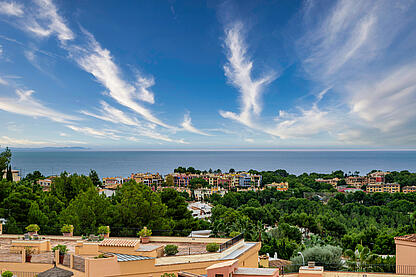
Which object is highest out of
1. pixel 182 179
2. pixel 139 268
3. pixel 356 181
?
pixel 139 268

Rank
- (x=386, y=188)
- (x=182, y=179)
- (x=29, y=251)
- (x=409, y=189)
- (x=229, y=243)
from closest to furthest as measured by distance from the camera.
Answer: (x=29, y=251) < (x=229, y=243) < (x=409, y=189) < (x=386, y=188) < (x=182, y=179)

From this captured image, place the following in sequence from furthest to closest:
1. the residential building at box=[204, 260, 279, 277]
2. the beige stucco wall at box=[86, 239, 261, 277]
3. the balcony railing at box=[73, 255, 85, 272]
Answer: the balcony railing at box=[73, 255, 85, 272] → the beige stucco wall at box=[86, 239, 261, 277] → the residential building at box=[204, 260, 279, 277]

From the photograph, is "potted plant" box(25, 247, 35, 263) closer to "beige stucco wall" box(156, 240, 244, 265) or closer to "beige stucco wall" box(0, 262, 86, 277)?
"beige stucco wall" box(0, 262, 86, 277)

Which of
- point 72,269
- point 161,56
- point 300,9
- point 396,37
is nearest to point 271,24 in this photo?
point 300,9

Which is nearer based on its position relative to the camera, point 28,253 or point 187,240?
point 28,253

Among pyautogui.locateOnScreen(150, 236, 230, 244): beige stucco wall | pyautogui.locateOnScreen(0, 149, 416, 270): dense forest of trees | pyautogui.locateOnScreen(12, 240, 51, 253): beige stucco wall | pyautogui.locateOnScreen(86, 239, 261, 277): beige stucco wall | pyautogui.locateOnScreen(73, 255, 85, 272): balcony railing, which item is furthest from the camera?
pyautogui.locateOnScreen(0, 149, 416, 270): dense forest of trees


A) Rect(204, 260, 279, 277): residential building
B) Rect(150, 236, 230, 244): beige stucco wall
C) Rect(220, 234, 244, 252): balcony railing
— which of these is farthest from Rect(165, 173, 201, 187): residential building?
Rect(204, 260, 279, 277): residential building

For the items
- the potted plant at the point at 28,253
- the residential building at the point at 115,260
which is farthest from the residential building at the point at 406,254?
the potted plant at the point at 28,253

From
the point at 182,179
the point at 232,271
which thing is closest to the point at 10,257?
the point at 232,271

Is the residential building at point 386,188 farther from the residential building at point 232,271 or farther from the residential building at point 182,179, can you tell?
the residential building at point 232,271

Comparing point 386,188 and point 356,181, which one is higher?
point 356,181

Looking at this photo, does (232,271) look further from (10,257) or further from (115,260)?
(10,257)

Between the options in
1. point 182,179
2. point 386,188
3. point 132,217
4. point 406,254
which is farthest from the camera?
point 182,179

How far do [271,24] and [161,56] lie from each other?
59.9 ft
